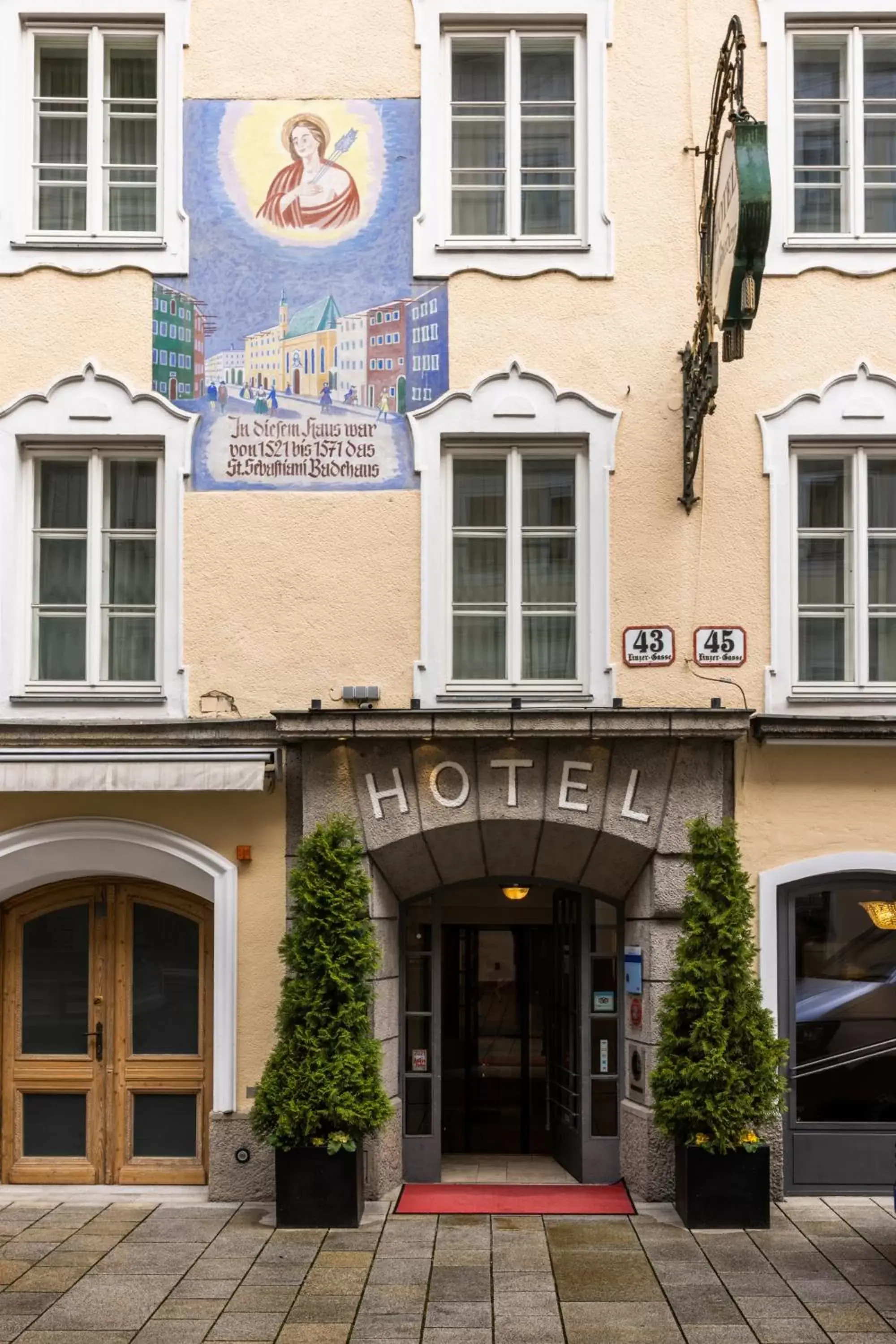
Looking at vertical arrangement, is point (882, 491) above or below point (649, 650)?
above

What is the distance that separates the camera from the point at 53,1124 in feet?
37.3

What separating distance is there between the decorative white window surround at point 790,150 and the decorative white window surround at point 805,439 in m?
0.85

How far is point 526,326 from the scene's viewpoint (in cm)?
1109

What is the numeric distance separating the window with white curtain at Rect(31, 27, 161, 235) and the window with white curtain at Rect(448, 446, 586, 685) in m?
3.22

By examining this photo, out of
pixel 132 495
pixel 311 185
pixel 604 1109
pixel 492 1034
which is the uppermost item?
pixel 311 185

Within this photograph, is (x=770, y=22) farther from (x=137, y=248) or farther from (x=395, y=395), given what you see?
(x=137, y=248)

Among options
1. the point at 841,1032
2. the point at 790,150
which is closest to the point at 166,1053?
the point at 841,1032

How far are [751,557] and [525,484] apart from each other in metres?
1.79

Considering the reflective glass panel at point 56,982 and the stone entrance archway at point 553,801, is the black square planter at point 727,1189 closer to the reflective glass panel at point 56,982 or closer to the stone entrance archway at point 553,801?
the stone entrance archway at point 553,801

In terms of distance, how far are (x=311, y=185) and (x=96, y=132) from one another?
172cm

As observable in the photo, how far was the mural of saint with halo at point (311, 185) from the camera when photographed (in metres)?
11.2

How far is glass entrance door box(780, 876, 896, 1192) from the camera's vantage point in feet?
35.4

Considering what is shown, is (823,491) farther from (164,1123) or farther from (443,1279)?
(164,1123)

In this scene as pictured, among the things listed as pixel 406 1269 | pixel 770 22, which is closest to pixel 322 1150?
pixel 406 1269
